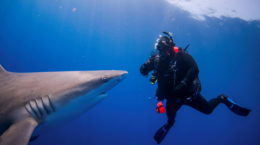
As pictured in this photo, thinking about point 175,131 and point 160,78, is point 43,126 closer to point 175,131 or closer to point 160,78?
point 160,78

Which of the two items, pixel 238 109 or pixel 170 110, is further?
pixel 238 109

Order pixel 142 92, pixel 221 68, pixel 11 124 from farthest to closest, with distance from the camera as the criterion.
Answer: pixel 142 92, pixel 221 68, pixel 11 124

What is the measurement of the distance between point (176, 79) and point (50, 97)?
3.60 meters

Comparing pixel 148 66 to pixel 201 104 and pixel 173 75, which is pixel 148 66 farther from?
pixel 201 104

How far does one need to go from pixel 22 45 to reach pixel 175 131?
63.5 meters

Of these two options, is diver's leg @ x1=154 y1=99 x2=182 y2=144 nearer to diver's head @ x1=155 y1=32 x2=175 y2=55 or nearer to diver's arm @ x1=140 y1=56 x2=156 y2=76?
diver's arm @ x1=140 y1=56 x2=156 y2=76

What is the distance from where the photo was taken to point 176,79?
5.77 m

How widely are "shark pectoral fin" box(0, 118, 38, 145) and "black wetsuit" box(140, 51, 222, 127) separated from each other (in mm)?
3542

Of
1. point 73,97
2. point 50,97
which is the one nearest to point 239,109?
point 73,97

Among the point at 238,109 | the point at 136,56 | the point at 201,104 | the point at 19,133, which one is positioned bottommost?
the point at 19,133

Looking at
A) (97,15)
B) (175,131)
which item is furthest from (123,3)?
(175,131)

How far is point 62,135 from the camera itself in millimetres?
20391

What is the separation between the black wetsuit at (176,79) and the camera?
18.0 feet

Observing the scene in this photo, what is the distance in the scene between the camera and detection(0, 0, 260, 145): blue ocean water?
2864 cm
